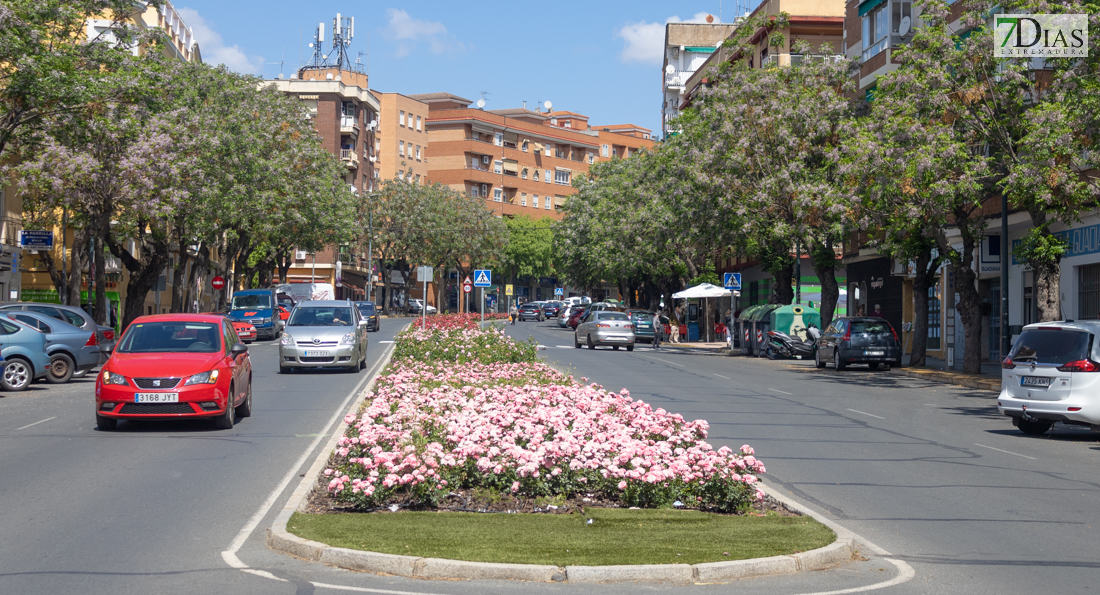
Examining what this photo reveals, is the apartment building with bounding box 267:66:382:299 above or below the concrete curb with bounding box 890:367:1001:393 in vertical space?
above

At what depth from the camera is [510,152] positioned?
4670 inches

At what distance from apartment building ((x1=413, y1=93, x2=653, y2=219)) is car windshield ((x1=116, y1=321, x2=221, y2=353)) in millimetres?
93926

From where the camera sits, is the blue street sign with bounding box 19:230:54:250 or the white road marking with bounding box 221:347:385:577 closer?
the white road marking with bounding box 221:347:385:577

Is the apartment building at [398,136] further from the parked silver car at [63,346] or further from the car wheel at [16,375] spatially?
the car wheel at [16,375]

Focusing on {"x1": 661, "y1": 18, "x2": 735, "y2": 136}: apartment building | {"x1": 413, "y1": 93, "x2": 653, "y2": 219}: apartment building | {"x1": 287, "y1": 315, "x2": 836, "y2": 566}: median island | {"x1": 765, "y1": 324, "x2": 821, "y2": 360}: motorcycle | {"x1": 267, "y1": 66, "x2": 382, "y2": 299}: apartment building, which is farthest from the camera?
{"x1": 413, "y1": 93, "x2": 653, "y2": 219}: apartment building

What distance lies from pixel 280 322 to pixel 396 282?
5486cm

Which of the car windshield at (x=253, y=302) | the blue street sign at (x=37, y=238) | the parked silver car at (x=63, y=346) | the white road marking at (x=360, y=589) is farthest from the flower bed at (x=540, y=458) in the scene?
the car windshield at (x=253, y=302)

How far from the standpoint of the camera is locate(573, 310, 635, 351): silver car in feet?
139

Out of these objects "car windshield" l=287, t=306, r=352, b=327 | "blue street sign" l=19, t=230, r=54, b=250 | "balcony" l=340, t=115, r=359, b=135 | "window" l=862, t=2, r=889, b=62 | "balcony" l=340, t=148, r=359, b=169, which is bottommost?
"car windshield" l=287, t=306, r=352, b=327

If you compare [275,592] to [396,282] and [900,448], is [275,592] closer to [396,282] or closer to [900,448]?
[900,448]

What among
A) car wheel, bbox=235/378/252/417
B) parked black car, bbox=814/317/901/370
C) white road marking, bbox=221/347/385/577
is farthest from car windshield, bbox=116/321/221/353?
parked black car, bbox=814/317/901/370

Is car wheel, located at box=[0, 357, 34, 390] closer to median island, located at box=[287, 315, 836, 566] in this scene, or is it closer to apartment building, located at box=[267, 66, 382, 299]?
median island, located at box=[287, 315, 836, 566]

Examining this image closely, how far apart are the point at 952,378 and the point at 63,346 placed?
20.6 m

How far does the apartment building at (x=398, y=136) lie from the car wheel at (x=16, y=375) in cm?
8444
